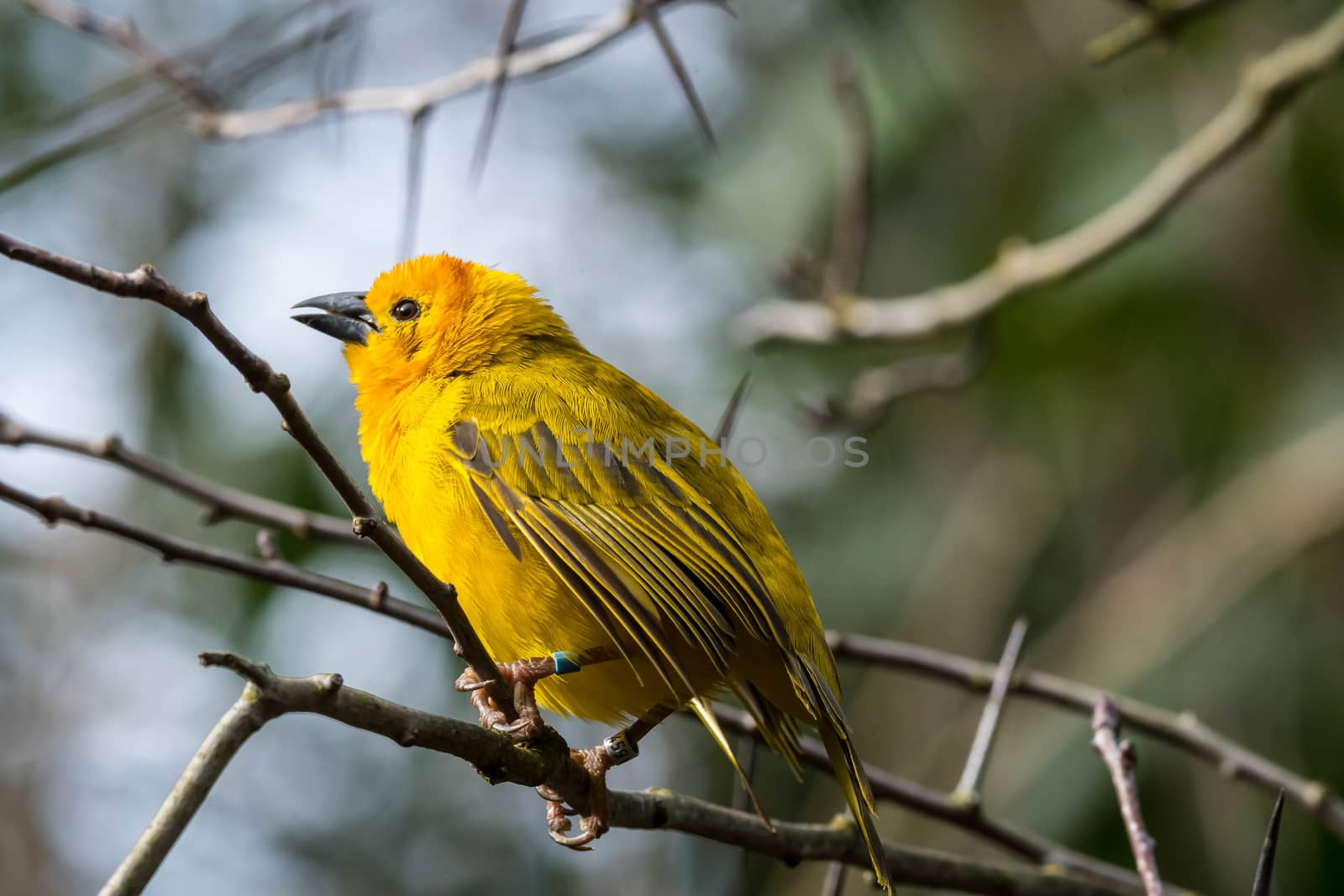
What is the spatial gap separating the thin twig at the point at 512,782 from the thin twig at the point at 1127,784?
2.14 feet

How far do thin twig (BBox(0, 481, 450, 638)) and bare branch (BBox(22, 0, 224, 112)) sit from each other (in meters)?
1.84

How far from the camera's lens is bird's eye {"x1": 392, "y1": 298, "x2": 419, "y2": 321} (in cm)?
385

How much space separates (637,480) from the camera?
3150 millimetres

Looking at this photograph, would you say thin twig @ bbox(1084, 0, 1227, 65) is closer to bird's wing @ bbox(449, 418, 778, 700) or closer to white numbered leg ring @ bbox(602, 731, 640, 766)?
bird's wing @ bbox(449, 418, 778, 700)

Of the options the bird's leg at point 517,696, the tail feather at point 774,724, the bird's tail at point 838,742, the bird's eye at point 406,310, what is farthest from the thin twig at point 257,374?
the bird's eye at point 406,310

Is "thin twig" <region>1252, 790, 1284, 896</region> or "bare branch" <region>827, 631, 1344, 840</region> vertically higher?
"bare branch" <region>827, 631, 1344, 840</region>

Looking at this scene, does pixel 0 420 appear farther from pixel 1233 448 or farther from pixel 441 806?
pixel 441 806

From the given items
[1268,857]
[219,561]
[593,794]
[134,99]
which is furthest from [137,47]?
[1268,857]

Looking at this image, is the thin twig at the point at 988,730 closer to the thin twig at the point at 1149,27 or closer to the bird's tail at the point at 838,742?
the bird's tail at the point at 838,742

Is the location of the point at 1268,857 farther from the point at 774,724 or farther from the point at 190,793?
the point at 774,724

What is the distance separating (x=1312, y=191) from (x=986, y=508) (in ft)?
5.98

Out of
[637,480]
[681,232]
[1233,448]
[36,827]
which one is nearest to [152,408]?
[36,827]

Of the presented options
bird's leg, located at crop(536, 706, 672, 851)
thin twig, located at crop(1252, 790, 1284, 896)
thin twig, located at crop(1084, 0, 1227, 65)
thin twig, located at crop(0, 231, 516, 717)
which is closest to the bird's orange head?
bird's leg, located at crop(536, 706, 672, 851)

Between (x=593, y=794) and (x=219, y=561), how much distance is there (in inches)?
35.9
